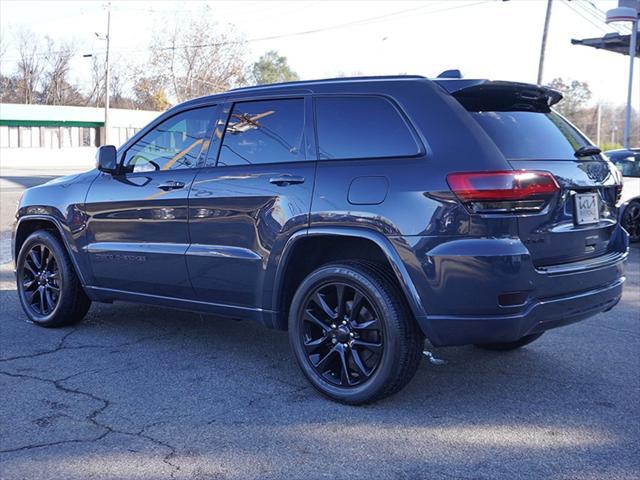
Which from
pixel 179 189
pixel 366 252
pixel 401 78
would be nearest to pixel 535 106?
pixel 401 78

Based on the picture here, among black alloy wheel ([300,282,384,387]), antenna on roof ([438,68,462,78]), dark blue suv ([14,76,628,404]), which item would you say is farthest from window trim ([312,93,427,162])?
black alloy wheel ([300,282,384,387])

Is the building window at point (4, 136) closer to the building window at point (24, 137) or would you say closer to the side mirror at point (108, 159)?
the building window at point (24, 137)

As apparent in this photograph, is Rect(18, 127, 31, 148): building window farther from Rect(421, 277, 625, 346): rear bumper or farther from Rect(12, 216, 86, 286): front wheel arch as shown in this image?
Rect(421, 277, 625, 346): rear bumper

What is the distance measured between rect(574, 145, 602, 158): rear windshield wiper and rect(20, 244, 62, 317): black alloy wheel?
422 centimetres

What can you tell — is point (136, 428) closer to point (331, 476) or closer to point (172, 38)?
point (331, 476)

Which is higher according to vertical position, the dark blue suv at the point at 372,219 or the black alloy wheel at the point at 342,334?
the dark blue suv at the point at 372,219

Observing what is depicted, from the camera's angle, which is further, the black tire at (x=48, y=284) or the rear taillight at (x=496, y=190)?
the black tire at (x=48, y=284)

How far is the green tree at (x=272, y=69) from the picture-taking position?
9062 centimetres

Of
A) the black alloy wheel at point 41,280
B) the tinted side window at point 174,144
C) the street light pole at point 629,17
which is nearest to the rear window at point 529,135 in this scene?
the tinted side window at point 174,144

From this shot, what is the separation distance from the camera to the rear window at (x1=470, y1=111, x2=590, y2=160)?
4.17 metres

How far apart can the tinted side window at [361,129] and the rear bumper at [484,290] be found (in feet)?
2.03

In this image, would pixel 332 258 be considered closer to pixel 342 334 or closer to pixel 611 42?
pixel 342 334

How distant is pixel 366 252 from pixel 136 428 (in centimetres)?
167

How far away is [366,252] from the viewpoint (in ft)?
14.9
